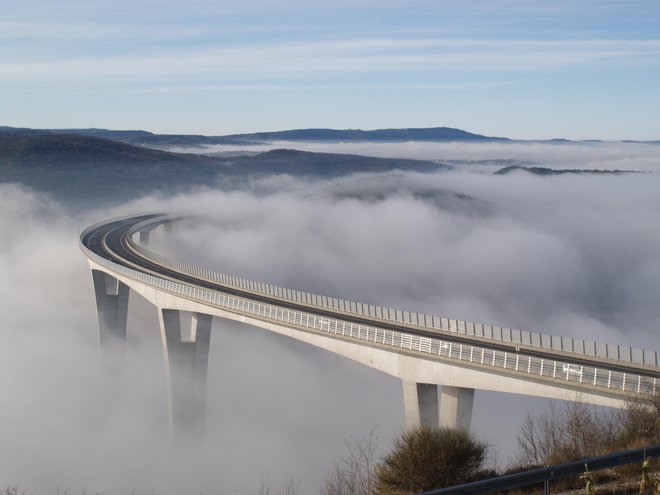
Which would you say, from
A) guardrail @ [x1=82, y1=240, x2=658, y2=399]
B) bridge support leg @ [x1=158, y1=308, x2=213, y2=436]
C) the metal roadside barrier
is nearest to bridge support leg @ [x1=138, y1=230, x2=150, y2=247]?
bridge support leg @ [x1=158, y1=308, x2=213, y2=436]

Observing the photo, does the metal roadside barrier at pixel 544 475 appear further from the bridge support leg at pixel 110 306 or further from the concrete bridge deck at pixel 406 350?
the bridge support leg at pixel 110 306

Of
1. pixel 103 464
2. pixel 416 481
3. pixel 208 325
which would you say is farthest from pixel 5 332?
pixel 416 481

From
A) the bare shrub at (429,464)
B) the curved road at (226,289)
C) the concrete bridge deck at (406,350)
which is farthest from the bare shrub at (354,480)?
the curved road at (226,289)

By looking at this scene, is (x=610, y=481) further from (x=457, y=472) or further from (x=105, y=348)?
(x=105, y=348)

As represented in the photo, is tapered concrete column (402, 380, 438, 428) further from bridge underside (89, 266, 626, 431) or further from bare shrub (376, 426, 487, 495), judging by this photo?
bare shrub (376, 426, 487, 495)

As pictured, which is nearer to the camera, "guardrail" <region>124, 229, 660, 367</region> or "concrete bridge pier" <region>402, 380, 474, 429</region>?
"concrete bridge pier" <region>402, 380, 474, 429</region>

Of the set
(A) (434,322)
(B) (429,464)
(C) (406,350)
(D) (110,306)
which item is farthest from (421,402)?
(D) (110,306)

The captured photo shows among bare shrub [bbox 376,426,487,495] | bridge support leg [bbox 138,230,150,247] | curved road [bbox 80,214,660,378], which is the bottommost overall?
bridge support leg [bbox 138,230,150,247]
